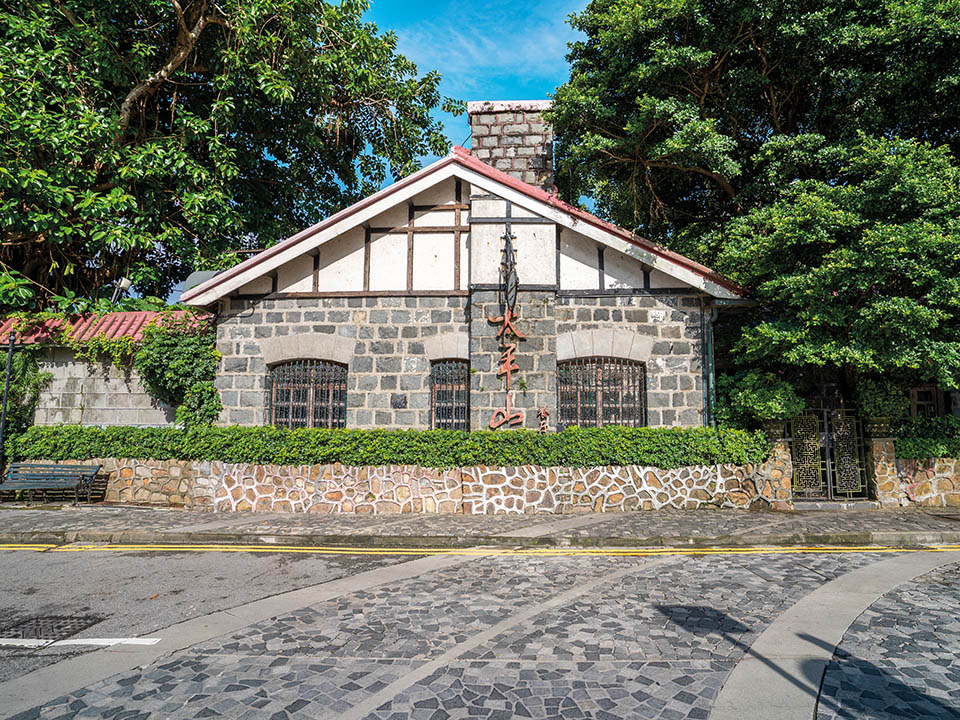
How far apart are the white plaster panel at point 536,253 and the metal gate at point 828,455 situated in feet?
18.1

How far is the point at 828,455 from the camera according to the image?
1080 cm

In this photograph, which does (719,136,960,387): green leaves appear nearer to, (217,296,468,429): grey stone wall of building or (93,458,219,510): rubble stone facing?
(217,296,468,429): grey stone wall of building

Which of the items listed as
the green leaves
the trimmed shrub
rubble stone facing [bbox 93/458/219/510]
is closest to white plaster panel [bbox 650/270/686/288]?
the green leaves

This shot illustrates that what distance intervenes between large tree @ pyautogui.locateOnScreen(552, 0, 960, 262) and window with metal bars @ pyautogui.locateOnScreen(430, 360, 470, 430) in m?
5.78

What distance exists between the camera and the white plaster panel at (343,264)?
11.6m

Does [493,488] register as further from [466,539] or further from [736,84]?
[736,84]

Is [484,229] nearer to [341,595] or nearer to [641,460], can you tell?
[641,460]

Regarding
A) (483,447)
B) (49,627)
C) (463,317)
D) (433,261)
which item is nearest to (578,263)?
(463,317)

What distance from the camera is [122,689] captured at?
366 centimetres

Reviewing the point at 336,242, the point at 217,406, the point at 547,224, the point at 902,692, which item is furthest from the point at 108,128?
the point at 902,692

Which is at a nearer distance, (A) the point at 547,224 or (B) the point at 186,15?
(A) the point at 547,224

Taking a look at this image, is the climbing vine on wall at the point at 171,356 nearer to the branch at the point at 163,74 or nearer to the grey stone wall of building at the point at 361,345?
the grey stone wall of building at the point at 361,345

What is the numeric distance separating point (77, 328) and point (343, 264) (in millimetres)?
6189

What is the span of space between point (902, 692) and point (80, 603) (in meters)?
6.87
